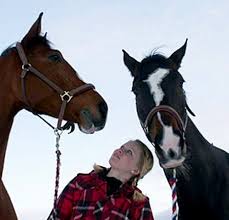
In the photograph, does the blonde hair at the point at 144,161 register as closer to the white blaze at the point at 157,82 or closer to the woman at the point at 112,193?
the woman at the point at 112,193

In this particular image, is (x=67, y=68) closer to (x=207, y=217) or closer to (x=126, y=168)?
(x=126, y=168)

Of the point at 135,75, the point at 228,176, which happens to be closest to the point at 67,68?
the point at 135,75

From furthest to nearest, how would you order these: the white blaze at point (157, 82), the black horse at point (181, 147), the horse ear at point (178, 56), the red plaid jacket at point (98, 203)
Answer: the horse ear at point (178, 56), the white blaze at point (157, 82), the black horse at point (181, 147), the red plaid jacket at point (98, 203)

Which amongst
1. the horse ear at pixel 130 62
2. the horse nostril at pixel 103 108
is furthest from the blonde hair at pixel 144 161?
the horse ear at pixel 130 62

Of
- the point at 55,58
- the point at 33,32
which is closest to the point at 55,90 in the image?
the point at 55,58

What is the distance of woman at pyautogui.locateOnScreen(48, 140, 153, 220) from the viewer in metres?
4.32

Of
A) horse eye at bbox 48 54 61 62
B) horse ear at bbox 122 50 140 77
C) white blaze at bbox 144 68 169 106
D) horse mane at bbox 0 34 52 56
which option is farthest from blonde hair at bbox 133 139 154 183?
horse ear at bbox 122 50 140 77

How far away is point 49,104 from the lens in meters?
5.51

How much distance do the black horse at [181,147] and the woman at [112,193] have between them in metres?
1.14

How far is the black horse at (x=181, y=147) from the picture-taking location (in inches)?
224

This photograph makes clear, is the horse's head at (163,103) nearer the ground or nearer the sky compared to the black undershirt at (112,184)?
nearer the sky

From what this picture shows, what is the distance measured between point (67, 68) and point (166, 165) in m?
1.65

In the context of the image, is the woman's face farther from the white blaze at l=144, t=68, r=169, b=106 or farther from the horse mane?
the horse mane

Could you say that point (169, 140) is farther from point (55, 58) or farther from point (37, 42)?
point (37, 42)
